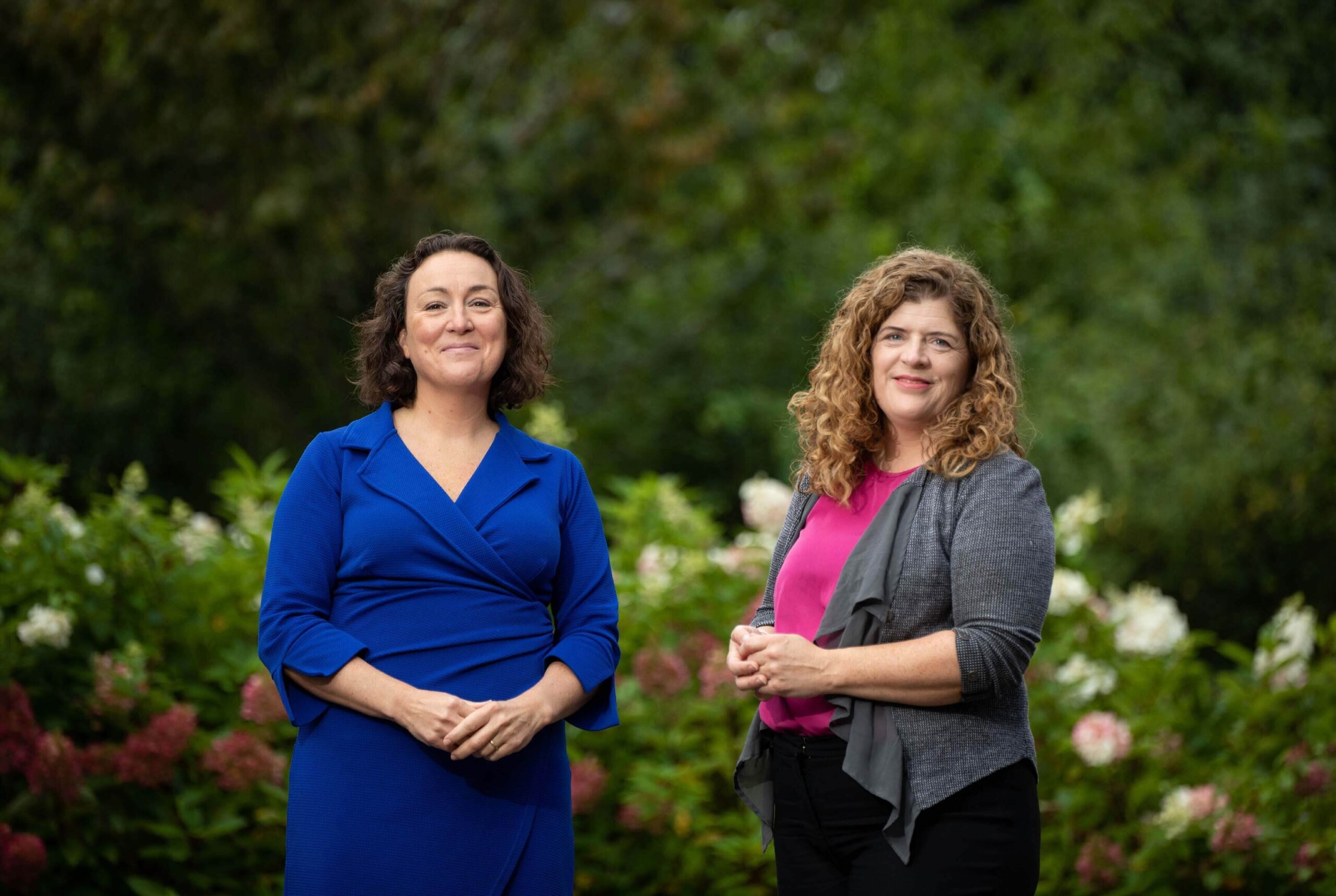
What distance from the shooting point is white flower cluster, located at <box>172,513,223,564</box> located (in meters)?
4.18

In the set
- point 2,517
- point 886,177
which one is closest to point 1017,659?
point 2,517

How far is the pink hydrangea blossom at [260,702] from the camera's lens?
3.45 meters

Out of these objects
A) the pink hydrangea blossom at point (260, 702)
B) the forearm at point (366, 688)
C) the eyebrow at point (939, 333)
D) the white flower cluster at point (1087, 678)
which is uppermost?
the white flower cluster at point (1087, 678)

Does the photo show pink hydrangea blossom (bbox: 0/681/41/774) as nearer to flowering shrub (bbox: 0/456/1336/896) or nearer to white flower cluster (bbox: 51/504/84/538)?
flowering shrub (bbox: 0/456/1336/896)

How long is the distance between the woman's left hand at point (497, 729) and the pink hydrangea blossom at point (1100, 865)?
2.14 metres

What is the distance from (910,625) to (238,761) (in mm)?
2141

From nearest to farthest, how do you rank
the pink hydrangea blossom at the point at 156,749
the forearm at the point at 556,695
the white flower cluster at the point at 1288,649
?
the forearm at the point at 556,695, the pink hydrangea blossom at the point at 156,749, the white flower cluster at the point at 1288,649

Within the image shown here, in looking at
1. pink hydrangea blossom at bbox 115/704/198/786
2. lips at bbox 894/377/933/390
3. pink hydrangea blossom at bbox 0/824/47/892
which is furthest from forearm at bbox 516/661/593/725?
pink hydrangea blossom at bbox 0/824/47/892

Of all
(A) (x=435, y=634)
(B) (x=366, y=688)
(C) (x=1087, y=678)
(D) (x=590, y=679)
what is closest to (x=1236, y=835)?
(C) (x=1087, y=678)

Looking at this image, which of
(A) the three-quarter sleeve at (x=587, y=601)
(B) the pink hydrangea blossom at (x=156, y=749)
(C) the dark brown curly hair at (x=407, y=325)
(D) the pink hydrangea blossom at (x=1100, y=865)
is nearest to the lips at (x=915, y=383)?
(A) the three-quarter sleeve at (x=587, y=601)

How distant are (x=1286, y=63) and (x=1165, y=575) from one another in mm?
4581

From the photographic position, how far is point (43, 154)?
7.55m

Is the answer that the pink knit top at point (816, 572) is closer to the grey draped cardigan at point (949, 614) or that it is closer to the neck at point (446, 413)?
the grey draped cardigan at point (949, 614)

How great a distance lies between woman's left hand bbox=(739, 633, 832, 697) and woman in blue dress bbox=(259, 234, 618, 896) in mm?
374
